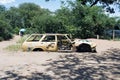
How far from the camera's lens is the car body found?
56.1 feet

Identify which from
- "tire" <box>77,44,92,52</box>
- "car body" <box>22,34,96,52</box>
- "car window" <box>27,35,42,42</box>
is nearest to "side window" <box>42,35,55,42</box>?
"car body" <box>22,34,96,52</box>

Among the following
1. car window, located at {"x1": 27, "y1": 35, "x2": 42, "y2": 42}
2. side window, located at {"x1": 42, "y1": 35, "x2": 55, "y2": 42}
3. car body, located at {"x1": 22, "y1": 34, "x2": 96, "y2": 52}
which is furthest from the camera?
car window, located at {"x1": 27, "y1": 35, "x2": 42, "y2": 42}

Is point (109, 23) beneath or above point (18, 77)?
above

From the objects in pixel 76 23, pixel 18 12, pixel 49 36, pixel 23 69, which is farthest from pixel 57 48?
pixel 18 12

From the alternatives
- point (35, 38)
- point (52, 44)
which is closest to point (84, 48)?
point (52, 44)

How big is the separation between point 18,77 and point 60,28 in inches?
874

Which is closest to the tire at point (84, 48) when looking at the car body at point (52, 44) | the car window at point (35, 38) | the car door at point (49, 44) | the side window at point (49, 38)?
the car body at point (52, 44)

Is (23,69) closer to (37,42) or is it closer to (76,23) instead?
(37,42)

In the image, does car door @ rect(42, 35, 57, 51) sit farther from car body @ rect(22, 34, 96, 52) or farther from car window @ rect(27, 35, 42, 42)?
car window @ rect(27, 35, 42, 42)

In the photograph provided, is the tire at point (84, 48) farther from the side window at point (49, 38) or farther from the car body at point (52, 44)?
the side window at point (49, 38)

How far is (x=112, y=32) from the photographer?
113ft

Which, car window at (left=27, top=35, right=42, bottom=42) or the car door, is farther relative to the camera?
car window at (left=27, top=35, right=42, bottom=42)

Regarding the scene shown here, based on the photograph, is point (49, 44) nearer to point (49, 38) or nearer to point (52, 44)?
point (52, 44)

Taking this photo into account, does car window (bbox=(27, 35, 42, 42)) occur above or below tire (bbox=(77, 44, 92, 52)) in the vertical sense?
above
